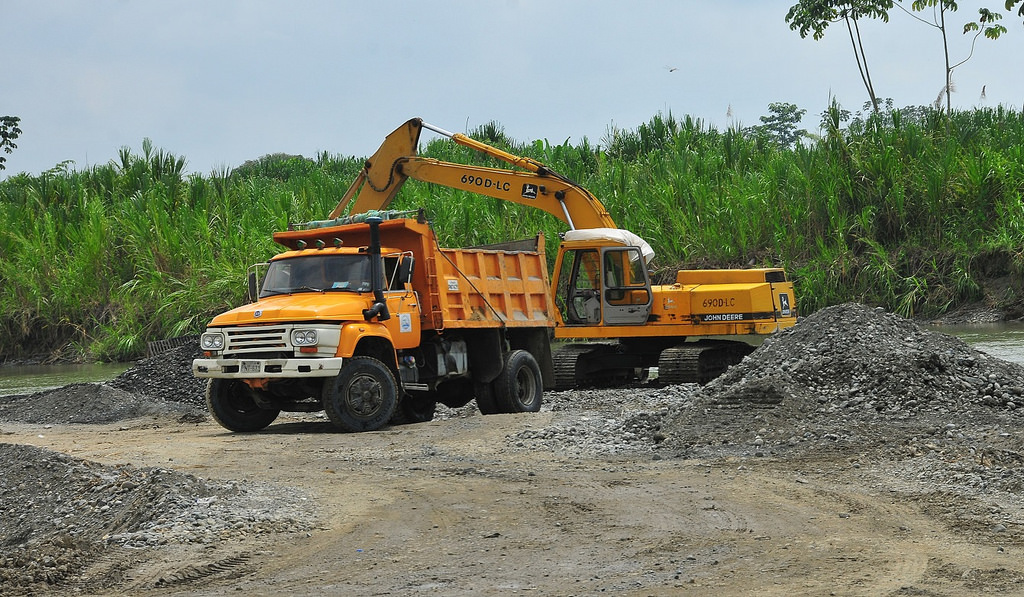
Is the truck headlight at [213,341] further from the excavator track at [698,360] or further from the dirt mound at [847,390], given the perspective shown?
the excavator track at [698,360]

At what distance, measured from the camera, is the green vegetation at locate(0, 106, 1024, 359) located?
27.5m

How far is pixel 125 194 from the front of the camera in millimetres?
36156

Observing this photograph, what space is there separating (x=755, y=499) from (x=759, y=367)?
5.30 meters

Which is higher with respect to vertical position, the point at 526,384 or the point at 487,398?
the point at 526,384

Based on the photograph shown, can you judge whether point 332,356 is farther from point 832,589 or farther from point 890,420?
point 832,589

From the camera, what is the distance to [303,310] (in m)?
13.0

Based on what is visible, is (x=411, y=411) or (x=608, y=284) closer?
(x=411, y=411)

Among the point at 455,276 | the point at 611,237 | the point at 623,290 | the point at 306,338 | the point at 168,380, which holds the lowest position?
the point at 168,380

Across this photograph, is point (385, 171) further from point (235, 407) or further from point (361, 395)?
point (361, 395)

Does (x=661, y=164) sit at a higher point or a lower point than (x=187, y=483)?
higher

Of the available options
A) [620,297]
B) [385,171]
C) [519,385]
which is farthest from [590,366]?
[385,171]

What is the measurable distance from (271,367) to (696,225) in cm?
1790

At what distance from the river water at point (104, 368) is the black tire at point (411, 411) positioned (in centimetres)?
896

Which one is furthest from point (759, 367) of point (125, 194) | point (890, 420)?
point (125, 194)
